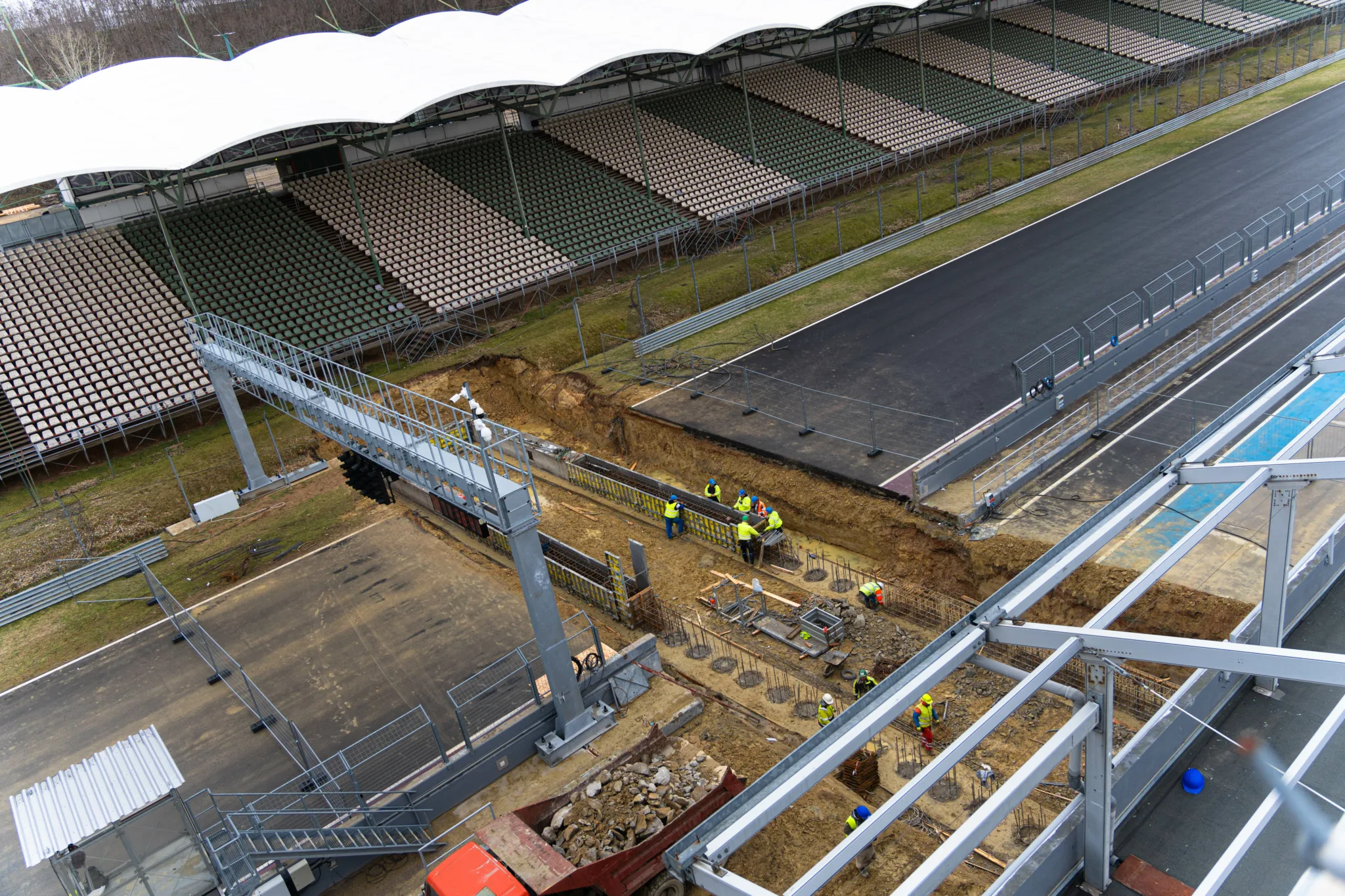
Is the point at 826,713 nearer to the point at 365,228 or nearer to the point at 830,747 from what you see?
the point at 830,747

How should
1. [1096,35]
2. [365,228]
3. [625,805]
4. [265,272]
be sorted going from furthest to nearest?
[1096,35] < [265,272] < [365,228] < [625,805]

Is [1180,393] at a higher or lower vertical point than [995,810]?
lower

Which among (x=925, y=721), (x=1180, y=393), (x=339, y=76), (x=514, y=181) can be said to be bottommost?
(x=925, y=721)

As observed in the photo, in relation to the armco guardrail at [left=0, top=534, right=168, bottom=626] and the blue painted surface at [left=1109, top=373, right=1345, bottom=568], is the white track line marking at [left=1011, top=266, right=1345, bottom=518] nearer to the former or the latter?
the blue painted surface at [left=1109, top=373, right=1345, bottom=568]

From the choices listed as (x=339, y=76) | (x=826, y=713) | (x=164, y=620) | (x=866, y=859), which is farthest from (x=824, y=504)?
(x=339, y=76)

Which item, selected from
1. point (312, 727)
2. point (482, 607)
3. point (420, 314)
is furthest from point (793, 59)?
point (312, 727)

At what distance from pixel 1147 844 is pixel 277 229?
3670 centimetres

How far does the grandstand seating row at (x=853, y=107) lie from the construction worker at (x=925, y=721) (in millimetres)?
37003

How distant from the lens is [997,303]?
1193 inches

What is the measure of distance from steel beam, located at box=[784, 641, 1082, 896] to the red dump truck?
6353 millimetres

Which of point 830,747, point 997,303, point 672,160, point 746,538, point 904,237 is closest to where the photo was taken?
point 830,747

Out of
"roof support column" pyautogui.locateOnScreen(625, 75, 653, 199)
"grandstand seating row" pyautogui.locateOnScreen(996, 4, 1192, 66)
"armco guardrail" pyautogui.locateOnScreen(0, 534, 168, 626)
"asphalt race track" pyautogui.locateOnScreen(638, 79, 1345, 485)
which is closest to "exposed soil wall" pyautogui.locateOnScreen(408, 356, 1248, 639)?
"asphalt race track" pyautogui.locateOnScreen(638, 79, 1345, 485)

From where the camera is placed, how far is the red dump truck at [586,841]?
1221cm

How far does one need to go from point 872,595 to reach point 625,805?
8089 millimetres
